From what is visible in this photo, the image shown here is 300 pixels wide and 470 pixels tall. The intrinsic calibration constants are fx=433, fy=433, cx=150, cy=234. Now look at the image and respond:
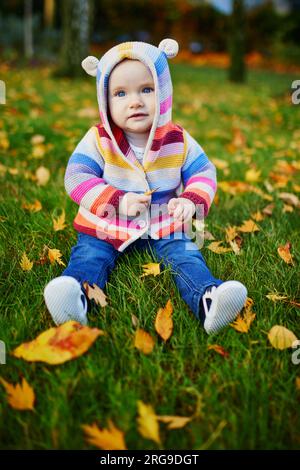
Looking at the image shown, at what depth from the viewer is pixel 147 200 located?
1808 mm

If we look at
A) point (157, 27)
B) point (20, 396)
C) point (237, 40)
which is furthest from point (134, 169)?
point (157, 27)

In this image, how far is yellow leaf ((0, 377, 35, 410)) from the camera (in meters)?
1.18

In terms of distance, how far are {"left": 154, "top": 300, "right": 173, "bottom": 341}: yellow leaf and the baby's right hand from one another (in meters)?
0.44

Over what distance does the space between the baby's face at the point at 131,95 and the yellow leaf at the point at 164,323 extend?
79cm

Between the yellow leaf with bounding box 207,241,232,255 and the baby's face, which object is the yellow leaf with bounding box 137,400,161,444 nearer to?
the yellow leaf with bounding box 207,241,232,255

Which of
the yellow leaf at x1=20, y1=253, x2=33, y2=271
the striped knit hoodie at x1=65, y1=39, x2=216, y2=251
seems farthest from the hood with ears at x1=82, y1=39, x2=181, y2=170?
the yellow leaf at x1=20, y1=253, x2=33, y2=271

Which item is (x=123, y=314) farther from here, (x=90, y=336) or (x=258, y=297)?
(x=258, y=297)

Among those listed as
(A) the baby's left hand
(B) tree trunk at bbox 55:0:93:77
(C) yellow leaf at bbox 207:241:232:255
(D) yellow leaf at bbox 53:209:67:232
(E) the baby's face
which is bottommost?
(C) yellow leaf at bbox 207:241:232:255

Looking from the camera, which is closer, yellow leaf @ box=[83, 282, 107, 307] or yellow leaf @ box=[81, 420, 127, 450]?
yellow leaf @ box=[81, 420, 127, 450]

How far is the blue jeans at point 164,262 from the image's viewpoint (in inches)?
64.5

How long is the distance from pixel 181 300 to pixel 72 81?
7.86 metres

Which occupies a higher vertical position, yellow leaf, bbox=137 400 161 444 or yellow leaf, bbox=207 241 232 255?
yellow leaf, bbox=207 241 232 255

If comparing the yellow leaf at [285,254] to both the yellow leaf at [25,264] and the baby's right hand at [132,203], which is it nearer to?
the baby's right hand at [132,203]
